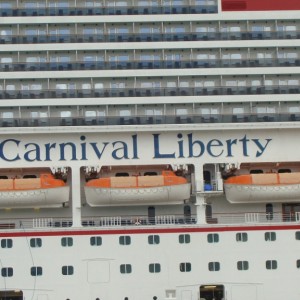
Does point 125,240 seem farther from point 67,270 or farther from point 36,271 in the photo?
point 36,271

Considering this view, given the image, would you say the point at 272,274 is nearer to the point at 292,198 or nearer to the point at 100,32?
the point at 292,198

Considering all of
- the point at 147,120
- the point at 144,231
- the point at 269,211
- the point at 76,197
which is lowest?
the point at 144,231

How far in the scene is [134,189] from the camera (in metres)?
30.7

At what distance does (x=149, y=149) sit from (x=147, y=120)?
3.39ft

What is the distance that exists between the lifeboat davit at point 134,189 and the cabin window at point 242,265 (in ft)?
10.3

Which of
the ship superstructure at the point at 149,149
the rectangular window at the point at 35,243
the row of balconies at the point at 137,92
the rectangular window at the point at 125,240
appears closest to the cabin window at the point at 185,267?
the ship superstructure at the point at 149,149

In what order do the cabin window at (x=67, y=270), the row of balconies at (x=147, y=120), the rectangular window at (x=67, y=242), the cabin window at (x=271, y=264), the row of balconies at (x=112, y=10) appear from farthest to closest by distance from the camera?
the row of balconies at (x=112, y=10) < the row of balconies at (x=147, y=120) < the cabin window at (x=271, y=264) < the rectangular window at (x=67, y=242) < the cabin window at (x=67, y=270)

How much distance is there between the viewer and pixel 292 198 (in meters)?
31.4

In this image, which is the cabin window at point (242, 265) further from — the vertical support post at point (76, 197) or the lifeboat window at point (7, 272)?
the lifeboat window at point (7, 272)

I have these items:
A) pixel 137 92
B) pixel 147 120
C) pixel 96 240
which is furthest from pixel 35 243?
pixel 137 92

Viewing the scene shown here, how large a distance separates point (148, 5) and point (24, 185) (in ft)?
26.5

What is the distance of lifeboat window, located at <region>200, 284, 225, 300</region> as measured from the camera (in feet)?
101

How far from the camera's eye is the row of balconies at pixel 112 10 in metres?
32.3

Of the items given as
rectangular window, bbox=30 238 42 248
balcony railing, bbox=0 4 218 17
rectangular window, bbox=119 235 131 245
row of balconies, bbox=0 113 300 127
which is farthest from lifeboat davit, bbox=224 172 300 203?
rectangular window, bbox=30 238 42 248
